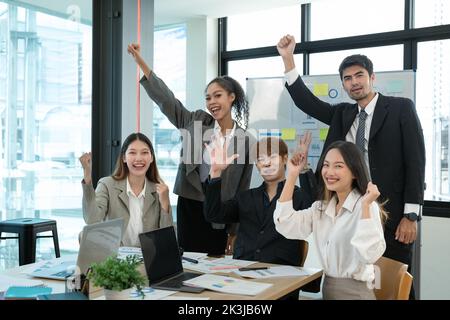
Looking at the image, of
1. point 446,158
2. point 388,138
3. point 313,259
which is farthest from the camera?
point 313,259

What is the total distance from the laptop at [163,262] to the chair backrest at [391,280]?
76cm

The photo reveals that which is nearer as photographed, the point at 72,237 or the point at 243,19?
the point at 72,237

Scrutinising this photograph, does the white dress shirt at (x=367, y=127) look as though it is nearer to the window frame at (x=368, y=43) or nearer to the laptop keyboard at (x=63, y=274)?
the laptop keyboard at (x=63, y=274)

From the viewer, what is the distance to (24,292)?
1610 mm

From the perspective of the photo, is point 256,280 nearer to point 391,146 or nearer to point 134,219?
point 134,219

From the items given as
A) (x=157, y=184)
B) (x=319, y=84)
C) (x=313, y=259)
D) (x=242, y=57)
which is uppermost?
(x=242, y=57)

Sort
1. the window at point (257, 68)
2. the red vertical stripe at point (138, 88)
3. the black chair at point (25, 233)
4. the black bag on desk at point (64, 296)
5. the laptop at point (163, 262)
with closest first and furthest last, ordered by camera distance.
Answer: the black bag on desk at point (64, 296) → the laptop at point (163, 262) → the black chair at point (25, 233) → the red vertical stripe at point (138, 88) → the window at point (257, 68)

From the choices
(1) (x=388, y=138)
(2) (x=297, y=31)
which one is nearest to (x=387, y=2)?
(2) (x=297, y=31)

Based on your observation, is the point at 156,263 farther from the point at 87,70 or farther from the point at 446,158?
the point at 446,158

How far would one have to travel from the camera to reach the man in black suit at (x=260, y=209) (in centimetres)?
228

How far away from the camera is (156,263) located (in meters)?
1.81

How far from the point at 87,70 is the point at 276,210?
8.78 feet

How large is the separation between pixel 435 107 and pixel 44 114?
3.34m

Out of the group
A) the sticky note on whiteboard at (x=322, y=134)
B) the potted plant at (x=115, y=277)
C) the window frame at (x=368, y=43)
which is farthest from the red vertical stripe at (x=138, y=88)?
the potted plant at (x=115, y=277)
